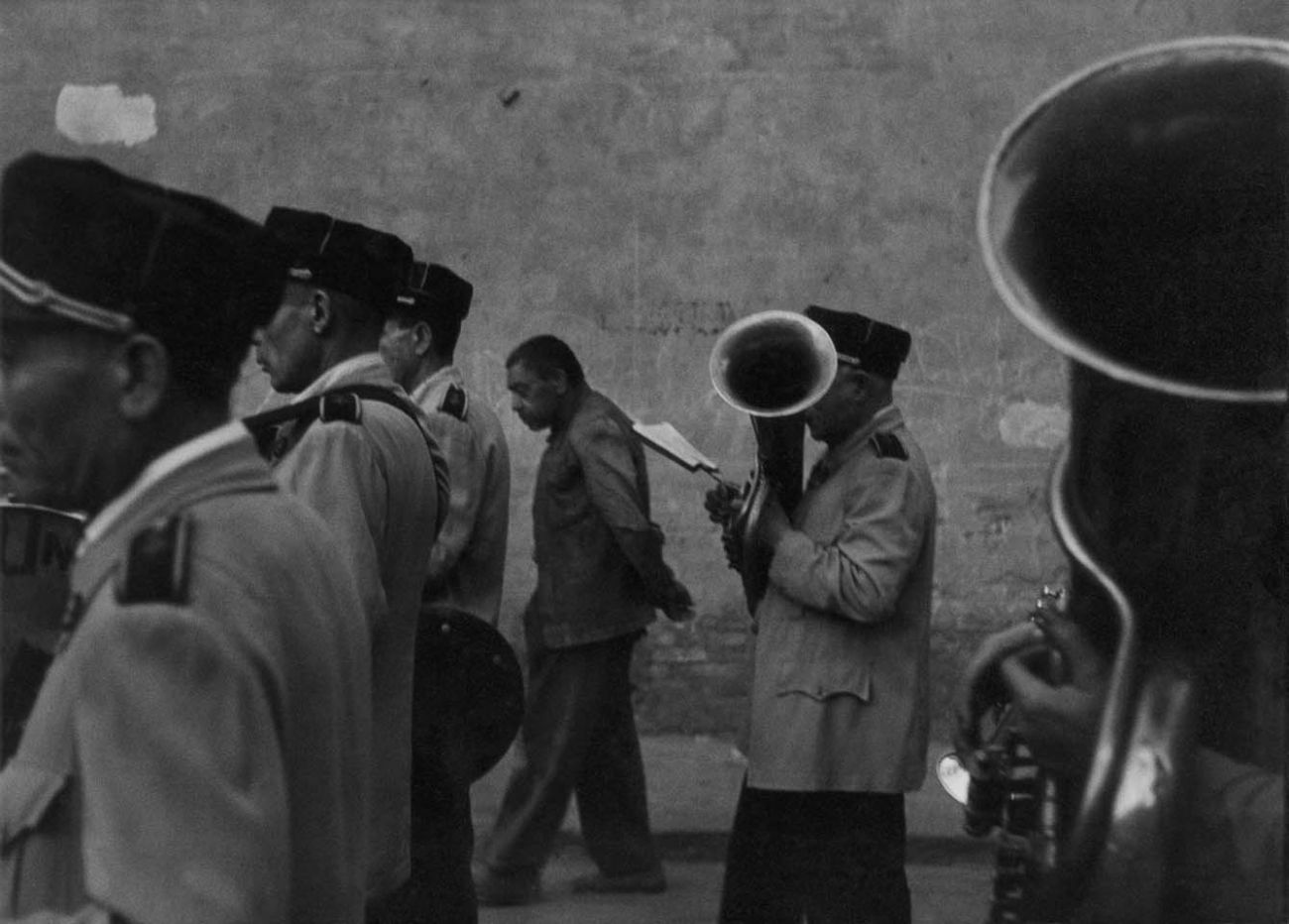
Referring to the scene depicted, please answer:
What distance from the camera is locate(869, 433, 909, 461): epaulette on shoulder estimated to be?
512 cm

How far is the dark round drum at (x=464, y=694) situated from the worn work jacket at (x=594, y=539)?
2.00 m

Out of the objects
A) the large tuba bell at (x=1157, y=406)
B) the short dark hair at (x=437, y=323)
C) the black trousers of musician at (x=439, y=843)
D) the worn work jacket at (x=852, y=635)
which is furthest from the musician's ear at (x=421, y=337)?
the large tuba bell at (x=1157, y=406)

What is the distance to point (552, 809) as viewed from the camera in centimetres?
680

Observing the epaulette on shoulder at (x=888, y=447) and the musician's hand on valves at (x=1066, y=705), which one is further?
the epaulette on shoulder at (x=888, y=447)

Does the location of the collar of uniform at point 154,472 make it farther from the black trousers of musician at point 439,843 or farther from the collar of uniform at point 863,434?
the collar of uniform at point 863,434

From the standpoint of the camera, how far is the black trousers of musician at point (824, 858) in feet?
16.6

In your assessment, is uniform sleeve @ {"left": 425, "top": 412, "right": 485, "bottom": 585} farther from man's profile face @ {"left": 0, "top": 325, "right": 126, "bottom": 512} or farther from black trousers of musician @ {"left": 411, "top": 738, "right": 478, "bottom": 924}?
man's profile face @ {"left": 0, "top": 325, "right": 126, "bottom": 512}

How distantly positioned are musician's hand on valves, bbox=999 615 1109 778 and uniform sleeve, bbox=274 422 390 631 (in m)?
1.43

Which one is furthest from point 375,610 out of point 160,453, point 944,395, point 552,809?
point 944,395

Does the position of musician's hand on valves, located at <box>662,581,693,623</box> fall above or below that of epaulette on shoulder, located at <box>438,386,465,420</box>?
below

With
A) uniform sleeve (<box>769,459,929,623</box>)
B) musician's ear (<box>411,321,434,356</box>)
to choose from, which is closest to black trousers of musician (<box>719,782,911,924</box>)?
uniform sleeve (<box>769,459,929,623</box>)

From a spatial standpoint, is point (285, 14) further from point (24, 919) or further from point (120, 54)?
point (24, 919)

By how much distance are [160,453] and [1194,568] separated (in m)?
1.06

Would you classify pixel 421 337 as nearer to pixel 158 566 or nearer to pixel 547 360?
pixel 547 360
